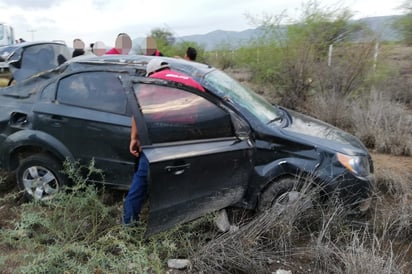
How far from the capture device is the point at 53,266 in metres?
2.70

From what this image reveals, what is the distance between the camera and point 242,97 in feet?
13.1

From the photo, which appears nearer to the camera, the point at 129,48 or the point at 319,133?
the point at 319,133

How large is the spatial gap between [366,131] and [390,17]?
414 cm

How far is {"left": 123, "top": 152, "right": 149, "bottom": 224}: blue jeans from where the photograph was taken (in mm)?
3162

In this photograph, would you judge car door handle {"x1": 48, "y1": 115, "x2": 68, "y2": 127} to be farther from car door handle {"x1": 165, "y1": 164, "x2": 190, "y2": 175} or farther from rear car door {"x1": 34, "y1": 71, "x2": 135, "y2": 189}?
car door handle {"x1": 165, "y1": 164, "x2": 190, "y2": 175}

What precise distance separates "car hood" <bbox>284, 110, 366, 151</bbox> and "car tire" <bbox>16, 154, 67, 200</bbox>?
8.06 feet

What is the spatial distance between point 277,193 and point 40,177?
252 centimetres

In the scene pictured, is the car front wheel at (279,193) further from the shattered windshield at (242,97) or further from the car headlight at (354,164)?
the shattered windshield at (242,97)

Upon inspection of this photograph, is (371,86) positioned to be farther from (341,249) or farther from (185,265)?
(185,265)

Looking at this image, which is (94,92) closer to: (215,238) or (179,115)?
(179,115)

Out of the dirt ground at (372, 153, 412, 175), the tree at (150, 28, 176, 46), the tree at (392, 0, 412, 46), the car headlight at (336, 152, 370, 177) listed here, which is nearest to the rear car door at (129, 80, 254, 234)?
the car headlight at (336, 152, 370, 177)

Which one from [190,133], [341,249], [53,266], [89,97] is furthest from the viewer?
[89,97]

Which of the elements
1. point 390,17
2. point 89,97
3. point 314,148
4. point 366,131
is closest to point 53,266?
point 89,97

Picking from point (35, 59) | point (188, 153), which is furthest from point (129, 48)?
point (188, 153)
